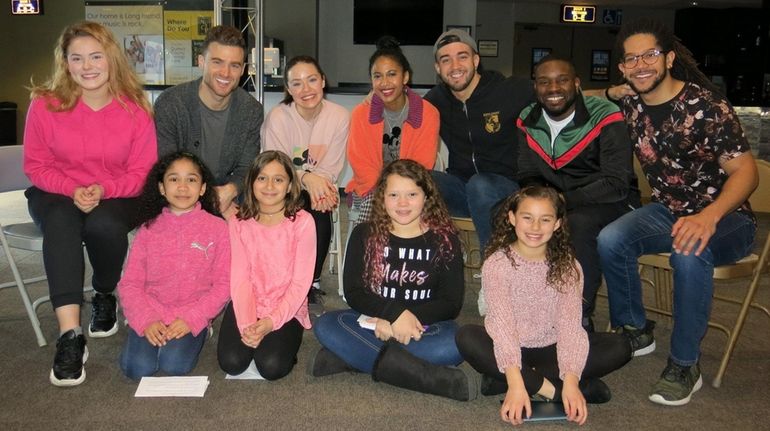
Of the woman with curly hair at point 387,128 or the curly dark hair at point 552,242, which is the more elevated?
the woman with curly hair at point 387,128

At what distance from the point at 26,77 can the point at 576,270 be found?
34.2 ft

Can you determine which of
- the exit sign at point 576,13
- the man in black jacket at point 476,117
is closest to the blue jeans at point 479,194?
the man in black jacket at point 476,117

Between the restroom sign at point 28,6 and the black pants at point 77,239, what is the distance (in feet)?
27.6

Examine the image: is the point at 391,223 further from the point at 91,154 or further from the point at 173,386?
the point at 91,154

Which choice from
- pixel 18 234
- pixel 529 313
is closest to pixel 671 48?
pixel 529 313

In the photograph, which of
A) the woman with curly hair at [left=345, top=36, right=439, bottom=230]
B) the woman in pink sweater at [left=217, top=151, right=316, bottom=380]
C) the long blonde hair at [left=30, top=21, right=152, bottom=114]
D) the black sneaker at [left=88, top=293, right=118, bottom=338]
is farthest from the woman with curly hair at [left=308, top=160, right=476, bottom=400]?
the long blonde hair at [left=30, top=21, right=152, bottom=114]

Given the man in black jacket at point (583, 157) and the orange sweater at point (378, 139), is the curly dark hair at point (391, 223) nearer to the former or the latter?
the man in black jacket at point (583, 157)

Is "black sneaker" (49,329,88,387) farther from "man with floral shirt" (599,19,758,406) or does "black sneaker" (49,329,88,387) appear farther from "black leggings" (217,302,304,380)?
"man with floral shirt" (599,19,758,406)

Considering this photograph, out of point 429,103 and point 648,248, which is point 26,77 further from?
point 648,248

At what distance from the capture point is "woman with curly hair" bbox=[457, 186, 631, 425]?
2.04 metres

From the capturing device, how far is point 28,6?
9.63 m

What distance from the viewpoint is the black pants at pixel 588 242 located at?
8.12ft

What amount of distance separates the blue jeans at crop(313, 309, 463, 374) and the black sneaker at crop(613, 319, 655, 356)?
745mm

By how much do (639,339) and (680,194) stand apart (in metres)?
0.60
